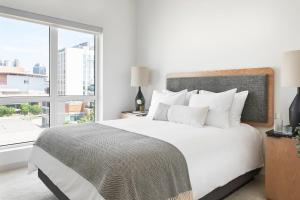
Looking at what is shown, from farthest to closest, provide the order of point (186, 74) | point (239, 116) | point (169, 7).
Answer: point (169, 7)
point (186, 74)
point (239, 116)

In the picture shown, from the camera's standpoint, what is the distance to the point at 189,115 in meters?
2.64

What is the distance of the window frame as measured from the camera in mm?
3146

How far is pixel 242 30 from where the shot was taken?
116 inches

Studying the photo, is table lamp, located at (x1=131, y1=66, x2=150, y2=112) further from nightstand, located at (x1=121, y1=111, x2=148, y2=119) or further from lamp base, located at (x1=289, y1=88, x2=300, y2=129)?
lamp base, located at (x1=289, y1=88, x2=300, y2=129)

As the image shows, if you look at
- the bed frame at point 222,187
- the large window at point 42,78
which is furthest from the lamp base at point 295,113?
the large window at point 42,78

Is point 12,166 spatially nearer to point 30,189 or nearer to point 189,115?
point 30,189

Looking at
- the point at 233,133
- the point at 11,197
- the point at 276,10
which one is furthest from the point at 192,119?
the point at 11,197

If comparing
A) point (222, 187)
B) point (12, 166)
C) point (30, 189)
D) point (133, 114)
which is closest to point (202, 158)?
point (222, 187)

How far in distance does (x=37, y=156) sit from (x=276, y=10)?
312 cm

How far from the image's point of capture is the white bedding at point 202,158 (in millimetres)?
1755

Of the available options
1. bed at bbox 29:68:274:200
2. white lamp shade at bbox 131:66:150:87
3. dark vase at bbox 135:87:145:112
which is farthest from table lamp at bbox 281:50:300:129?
dark vase at bbox 135:87:145:112

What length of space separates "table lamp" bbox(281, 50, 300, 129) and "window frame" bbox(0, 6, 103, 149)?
291 centimetres

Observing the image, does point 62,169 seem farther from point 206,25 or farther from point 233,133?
point 206,25

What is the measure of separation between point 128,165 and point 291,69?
1.80m
